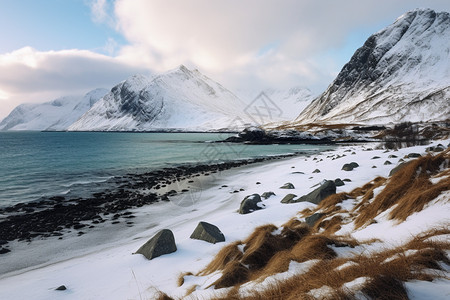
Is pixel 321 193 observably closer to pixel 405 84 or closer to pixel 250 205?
pixel 250 205

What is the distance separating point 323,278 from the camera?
141 inches

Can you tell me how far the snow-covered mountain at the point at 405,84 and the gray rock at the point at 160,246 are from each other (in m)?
150

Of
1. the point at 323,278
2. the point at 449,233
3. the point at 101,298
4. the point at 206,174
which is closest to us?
the point at 323,278

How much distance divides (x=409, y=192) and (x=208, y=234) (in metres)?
6.89

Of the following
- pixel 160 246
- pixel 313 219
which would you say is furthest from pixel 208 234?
pixel 313 219

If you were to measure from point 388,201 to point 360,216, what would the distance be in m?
0.96

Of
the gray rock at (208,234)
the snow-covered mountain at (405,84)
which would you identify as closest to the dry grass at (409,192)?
the gray rock at (208,234)

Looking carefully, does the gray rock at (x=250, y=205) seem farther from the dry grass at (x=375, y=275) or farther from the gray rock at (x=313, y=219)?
the dry grass at (x=375, y=275)

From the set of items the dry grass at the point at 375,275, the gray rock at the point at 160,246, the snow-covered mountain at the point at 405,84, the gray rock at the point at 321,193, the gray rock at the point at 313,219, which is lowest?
the gray rock at the point at 160,246

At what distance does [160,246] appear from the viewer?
9.38 metres

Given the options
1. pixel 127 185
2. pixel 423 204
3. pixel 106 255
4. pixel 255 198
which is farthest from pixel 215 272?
pixel 127 185

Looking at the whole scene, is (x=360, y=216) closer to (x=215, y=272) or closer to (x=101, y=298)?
(x=215, y=272)

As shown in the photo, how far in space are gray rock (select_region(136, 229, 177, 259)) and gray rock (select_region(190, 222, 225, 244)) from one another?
113 cm

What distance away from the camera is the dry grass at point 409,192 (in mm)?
6398
